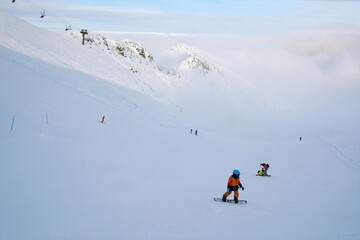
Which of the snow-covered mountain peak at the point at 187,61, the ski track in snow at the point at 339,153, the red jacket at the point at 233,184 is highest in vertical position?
the snow-covered mountain peak at the point at 187,61

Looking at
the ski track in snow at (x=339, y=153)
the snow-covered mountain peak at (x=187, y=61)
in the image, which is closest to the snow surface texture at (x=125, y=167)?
the ski track in snow at (x=339, y=153)

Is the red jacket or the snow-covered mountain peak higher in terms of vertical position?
the snow-covered mountain peak

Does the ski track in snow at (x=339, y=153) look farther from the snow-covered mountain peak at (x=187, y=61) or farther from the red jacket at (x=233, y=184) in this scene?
the snow-covered mountain peak at (x=187, y=61)

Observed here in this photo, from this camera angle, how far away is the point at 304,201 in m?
14.0

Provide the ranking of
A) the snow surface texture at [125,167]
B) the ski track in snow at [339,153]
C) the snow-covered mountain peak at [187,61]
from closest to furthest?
1. the snow surface texture at [125,167]
2. the ski track in snow at [339,153]
3. the snow-covered mountain peak at [187,61]

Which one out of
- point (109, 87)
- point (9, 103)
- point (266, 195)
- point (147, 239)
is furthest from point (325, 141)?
point (147, 239)

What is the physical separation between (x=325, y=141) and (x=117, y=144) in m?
31.5

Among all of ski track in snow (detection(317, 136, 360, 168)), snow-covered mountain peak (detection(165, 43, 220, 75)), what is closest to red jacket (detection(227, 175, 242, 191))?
ski track in snow (detection(317, 136, 360, 168))

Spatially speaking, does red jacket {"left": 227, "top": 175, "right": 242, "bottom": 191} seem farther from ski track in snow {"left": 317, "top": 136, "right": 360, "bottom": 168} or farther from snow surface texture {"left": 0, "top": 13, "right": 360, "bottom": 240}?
ski track in snow {"left": 317, "top": 136, "right": 360, "bottom": 168}

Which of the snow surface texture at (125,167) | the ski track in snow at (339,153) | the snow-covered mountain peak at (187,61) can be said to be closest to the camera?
the snow surface texture at (125,167)

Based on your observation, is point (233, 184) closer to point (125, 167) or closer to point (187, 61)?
point (125, 167)

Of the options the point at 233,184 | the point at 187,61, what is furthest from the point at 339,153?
the point at 187,61

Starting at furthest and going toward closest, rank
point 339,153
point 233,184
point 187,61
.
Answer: point 187,61 → point 339,153 → point 233,184

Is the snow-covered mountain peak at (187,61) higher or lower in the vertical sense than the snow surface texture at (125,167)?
higher
